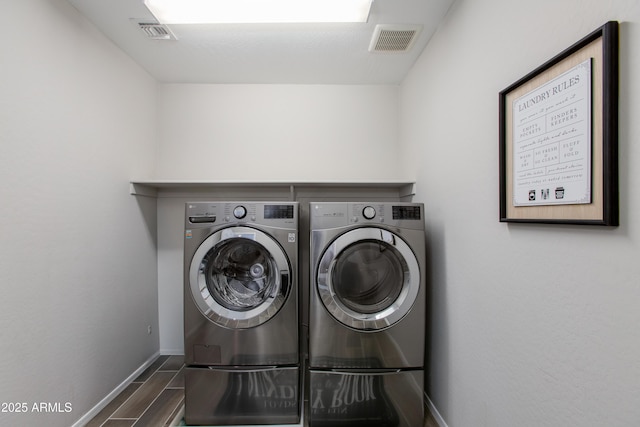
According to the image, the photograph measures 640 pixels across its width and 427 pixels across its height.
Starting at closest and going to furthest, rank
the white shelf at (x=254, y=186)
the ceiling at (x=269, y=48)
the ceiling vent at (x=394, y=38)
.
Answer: the ceiling at (x=269, y=48), the ceiling vent at (x=394, y=38), the white shelf at (x=254, y=186)

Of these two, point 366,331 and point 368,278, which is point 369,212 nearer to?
point 368,278

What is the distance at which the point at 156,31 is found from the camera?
5.95ft

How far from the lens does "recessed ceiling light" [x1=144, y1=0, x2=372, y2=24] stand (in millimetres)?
1527

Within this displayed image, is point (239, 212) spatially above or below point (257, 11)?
below

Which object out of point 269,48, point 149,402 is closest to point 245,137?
point 269,48

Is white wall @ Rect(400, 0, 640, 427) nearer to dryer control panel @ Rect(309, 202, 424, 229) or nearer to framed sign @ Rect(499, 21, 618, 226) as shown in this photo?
framed sign @ Rect(499, 21, 618, 226)

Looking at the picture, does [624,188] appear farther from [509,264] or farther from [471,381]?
[471,381]

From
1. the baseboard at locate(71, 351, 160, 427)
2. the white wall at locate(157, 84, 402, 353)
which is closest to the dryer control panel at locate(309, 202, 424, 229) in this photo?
the white wall at locate(157, 84, 402, 353)

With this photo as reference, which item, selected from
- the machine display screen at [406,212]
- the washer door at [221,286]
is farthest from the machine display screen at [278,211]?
the machine display screen at [406,212]

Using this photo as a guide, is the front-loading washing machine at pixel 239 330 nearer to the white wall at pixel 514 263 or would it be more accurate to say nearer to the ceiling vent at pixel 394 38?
the white wall at pixel 514 263

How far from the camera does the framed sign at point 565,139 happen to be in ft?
2.47

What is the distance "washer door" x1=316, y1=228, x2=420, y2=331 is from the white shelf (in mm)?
644

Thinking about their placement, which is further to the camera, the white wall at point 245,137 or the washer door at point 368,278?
the white wall at point 245,137

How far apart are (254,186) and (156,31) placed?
1176 millimetres
